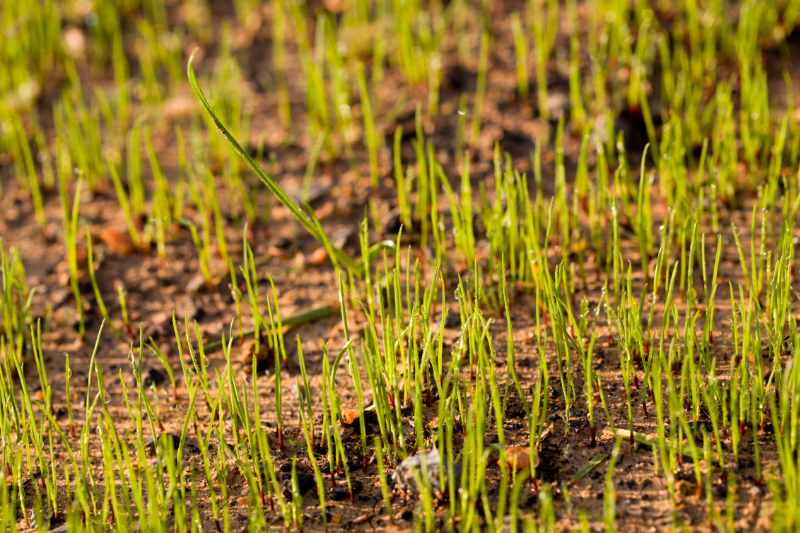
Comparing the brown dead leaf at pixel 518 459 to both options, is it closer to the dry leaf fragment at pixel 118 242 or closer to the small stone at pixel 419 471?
the small stone at pixel 419 471

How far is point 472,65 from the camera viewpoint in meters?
3.68

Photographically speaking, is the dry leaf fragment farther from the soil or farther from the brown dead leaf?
the brown dead leaf

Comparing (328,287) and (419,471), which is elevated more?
(328,287)

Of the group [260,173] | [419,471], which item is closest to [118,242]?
[260,173]

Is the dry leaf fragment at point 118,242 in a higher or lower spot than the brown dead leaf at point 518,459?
higher

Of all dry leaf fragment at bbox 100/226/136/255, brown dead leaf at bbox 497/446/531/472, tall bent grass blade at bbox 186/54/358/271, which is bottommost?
brown dead leaf at bbox 497/446/531/472

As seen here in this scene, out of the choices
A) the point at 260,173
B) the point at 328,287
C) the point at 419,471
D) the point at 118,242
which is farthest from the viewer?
the point at 118,242

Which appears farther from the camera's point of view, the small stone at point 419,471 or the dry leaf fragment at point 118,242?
the dry leaf fragment at point 118,242

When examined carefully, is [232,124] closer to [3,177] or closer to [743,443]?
[3,177]

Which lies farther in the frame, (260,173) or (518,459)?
(260,173)

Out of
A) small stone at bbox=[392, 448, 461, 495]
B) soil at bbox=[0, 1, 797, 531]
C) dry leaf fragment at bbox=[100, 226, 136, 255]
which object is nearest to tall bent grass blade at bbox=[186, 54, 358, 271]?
soil at bbox=[0, 1, 797, 531]

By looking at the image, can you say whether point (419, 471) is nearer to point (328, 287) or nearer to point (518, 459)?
point (518, 459)

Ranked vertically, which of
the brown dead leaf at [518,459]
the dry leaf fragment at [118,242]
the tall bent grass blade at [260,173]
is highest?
the tall bent grass blade at [260,173]

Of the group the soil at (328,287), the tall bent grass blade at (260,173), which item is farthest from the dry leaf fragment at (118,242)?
the tall bent grass blade at (260,173)
